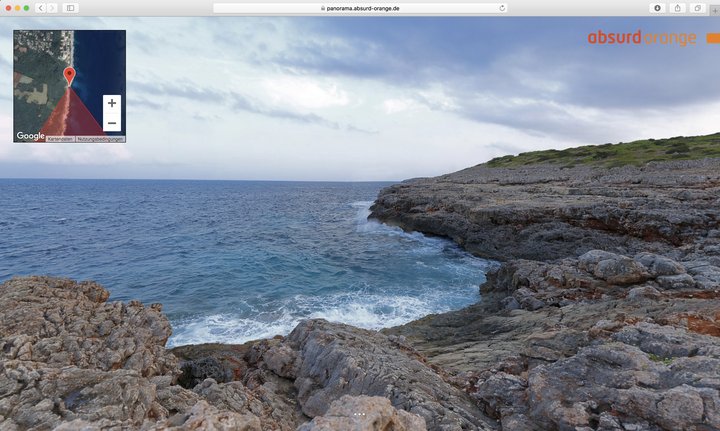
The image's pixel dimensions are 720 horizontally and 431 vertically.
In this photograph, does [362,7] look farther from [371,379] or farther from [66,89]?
[371,379]

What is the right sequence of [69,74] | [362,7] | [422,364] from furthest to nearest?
Result: [422,364], [362,7], [69,74]

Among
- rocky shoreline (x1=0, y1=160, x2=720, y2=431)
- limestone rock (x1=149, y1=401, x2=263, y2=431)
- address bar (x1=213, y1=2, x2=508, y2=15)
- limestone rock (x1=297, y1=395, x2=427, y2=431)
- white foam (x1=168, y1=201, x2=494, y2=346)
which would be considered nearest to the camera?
limestone rock (x1=149, y1=401, x2=263, y2=431)

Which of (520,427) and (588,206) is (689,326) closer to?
(520,427)

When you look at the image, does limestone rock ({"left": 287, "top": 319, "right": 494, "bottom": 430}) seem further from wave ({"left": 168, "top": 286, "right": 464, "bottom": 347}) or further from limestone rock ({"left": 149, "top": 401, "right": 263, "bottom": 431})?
wave ({"left": 168, "top": 286, "right": 464, "bottom": 347})

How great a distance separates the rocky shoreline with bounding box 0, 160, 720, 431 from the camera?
693cm

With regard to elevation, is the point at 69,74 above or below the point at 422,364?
above

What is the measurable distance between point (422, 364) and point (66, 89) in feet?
45.8

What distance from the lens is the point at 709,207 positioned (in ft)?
95.0

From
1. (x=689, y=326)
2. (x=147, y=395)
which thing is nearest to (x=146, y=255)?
(x=147, y=395)

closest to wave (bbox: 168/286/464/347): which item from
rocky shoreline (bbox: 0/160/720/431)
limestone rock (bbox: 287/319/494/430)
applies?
rocky shoreline (bbox: 0/160/720/431)

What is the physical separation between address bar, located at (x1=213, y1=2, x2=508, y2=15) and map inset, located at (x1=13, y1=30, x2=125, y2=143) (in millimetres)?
3691

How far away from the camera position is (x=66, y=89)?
1009cm

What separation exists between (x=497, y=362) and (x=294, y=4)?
1385cm

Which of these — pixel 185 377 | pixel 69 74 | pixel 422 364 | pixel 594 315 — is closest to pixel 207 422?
pixel 422 364
